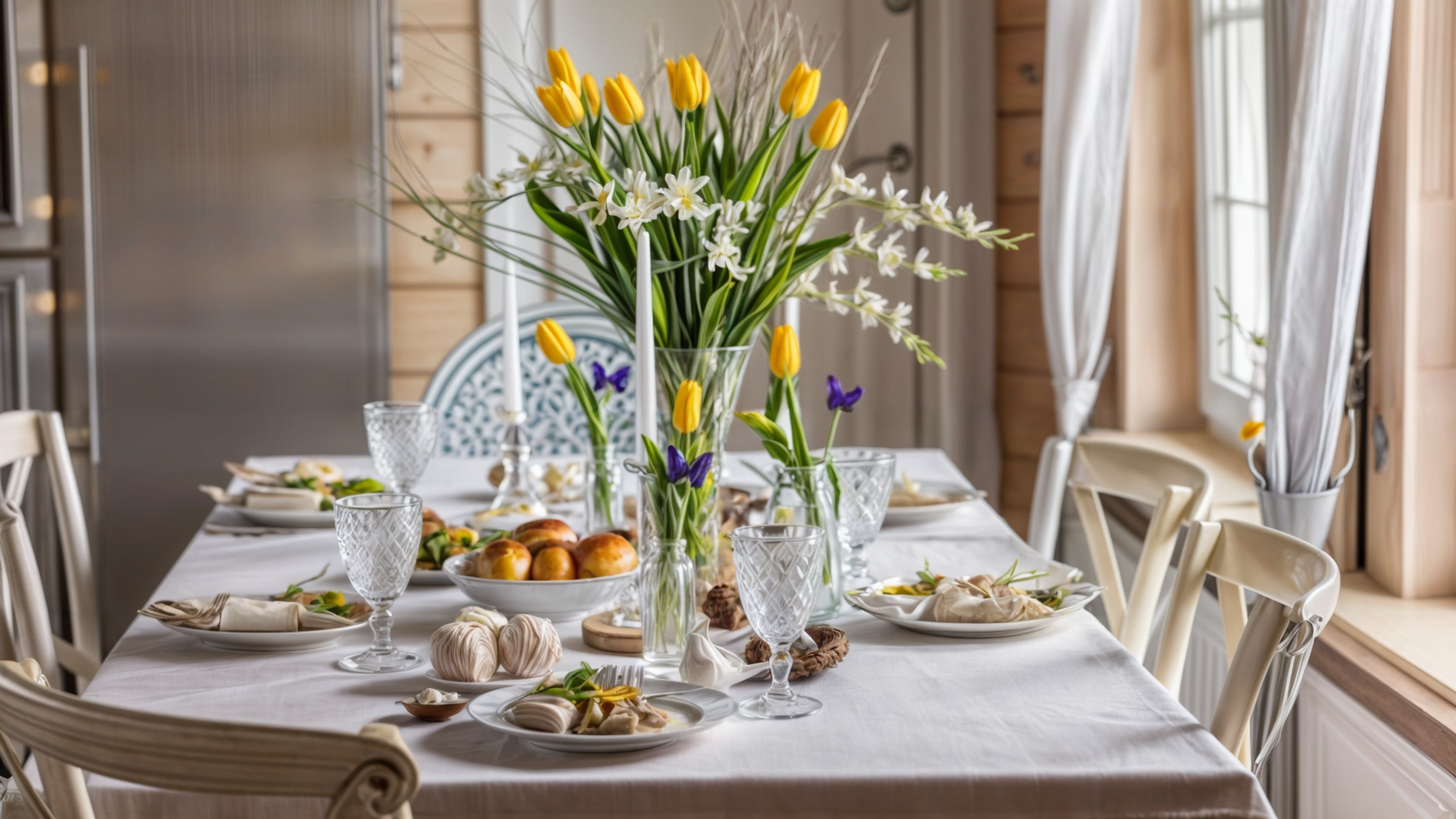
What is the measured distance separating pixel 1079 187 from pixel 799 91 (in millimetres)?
1275

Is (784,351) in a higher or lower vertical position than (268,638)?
higher

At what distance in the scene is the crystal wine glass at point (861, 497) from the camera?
148cm

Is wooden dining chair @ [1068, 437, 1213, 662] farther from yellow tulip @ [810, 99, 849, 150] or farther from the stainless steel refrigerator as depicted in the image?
the stainless steel refrigerator

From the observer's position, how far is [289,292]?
296 centimetres

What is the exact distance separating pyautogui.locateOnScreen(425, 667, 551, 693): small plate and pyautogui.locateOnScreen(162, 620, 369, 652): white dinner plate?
0.45 feet

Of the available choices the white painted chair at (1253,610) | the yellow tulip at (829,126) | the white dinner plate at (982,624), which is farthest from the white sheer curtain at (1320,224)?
the yellow tulip at (829,126)

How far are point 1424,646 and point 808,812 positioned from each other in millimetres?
994

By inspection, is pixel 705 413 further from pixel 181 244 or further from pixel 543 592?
pixel 181 244

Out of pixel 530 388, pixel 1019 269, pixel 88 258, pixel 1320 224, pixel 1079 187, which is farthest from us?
pixel 1019 269

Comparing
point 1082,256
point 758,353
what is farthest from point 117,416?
point 1082,256

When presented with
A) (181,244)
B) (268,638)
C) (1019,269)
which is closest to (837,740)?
(268,638)

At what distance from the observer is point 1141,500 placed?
5.70 ft

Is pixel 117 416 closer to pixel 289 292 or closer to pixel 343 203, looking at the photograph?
pixel 289 292

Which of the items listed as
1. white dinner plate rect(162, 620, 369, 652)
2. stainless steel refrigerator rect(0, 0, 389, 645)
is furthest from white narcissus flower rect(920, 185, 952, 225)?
stainless steel refrigerator rect(0, 0, 389, 645)
